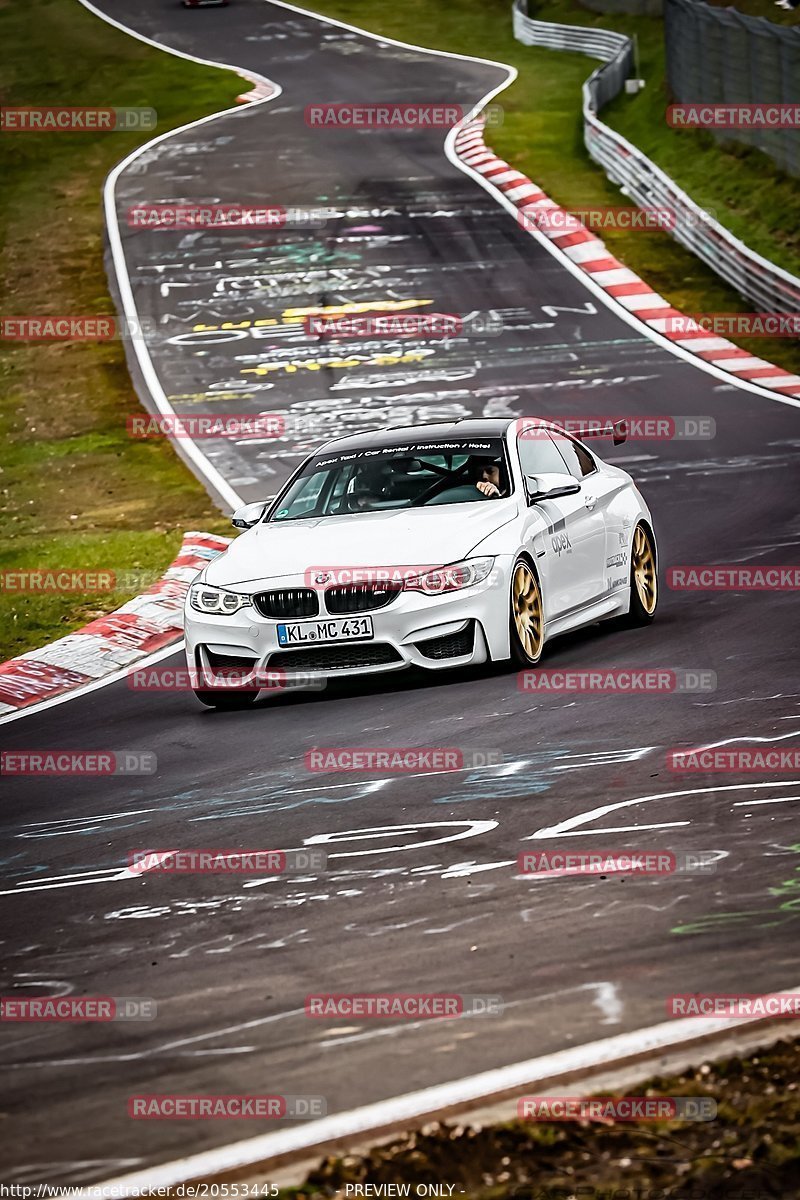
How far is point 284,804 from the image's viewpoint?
8750 mm

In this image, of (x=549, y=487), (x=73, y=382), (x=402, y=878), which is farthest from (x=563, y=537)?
(x=73, y=382)

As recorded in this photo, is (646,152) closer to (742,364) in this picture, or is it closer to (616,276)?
(616,276)

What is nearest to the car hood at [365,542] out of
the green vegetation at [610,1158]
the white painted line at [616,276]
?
the green vegetation at [610,1158]

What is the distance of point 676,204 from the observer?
2997 cm

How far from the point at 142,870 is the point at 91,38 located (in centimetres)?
4972

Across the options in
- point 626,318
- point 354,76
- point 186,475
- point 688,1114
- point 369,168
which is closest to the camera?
point 688,1114

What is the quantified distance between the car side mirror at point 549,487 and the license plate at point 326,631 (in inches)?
62.2

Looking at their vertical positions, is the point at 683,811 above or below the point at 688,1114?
below

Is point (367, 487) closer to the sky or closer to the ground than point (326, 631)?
closer to the sky

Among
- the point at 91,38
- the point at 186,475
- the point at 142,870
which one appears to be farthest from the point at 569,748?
the point at 91,38

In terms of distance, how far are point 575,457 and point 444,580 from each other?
2415 mm

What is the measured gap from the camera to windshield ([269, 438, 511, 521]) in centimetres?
1198

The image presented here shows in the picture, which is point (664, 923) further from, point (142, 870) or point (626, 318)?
point (626, 318)

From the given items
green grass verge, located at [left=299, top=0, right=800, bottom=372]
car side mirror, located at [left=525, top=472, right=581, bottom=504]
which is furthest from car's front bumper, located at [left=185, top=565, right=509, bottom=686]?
green grass verge, located at [left=299, top=0, right=800, bottom=372]
